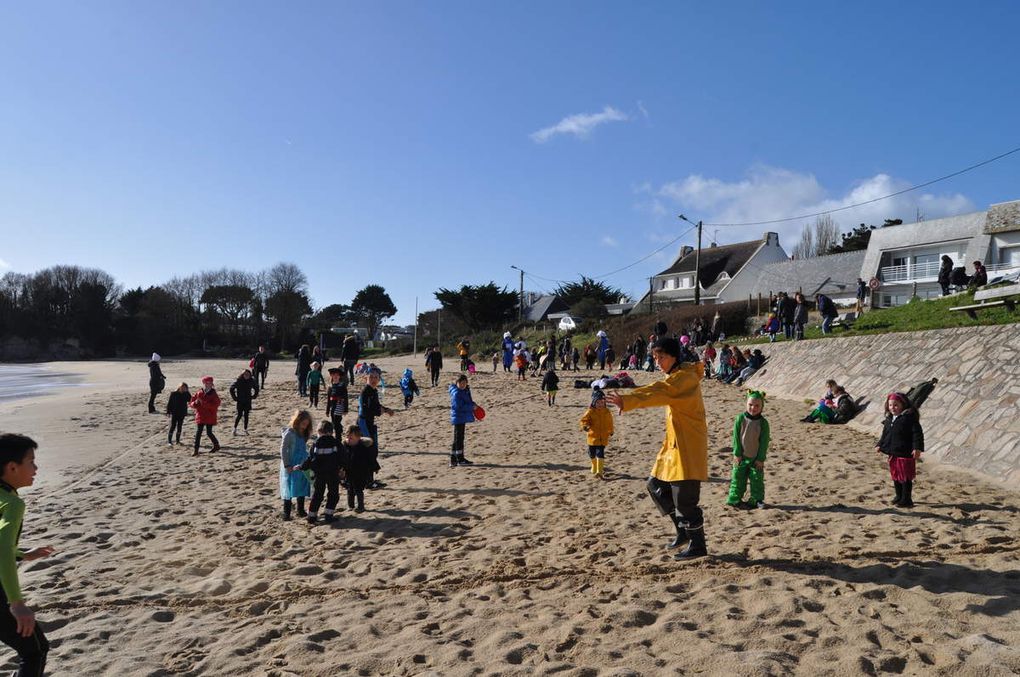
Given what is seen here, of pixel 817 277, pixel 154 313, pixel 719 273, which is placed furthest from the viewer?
pixel 154 313

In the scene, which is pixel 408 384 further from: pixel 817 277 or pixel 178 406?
pixel 817 277

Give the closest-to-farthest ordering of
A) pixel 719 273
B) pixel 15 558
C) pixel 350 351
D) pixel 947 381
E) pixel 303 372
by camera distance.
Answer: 1. pixel 15 558
2. pixel 947 381
3. pixel 303 372
4. pixel 350 351
5. pixel 719 273

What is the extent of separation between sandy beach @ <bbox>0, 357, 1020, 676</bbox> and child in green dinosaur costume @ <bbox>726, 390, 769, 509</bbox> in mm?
353

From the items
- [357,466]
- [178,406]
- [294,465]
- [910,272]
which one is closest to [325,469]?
[294,465]

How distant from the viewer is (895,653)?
3910 mm

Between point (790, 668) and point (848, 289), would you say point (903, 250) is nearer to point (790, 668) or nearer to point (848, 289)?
point (848, 289)

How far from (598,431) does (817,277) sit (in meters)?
39.1

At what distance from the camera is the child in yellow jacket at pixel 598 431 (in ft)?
31.2

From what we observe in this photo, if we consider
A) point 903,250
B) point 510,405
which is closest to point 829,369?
point 510,405

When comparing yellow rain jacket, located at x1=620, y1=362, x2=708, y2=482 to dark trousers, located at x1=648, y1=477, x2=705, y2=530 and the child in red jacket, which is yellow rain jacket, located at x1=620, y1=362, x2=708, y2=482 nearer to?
dark trousers, located at x1=648, y1=477, x2=705, y2=530

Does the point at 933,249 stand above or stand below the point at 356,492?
above

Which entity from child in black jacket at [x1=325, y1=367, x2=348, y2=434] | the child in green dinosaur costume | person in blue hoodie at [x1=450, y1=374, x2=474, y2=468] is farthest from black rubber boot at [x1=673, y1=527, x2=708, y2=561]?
child in black jacket at [x1=325, y1=367, x2=348, y2=434]

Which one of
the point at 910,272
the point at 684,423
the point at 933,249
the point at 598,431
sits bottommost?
the point at 598,431

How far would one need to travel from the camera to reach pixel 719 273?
51.6 meters
